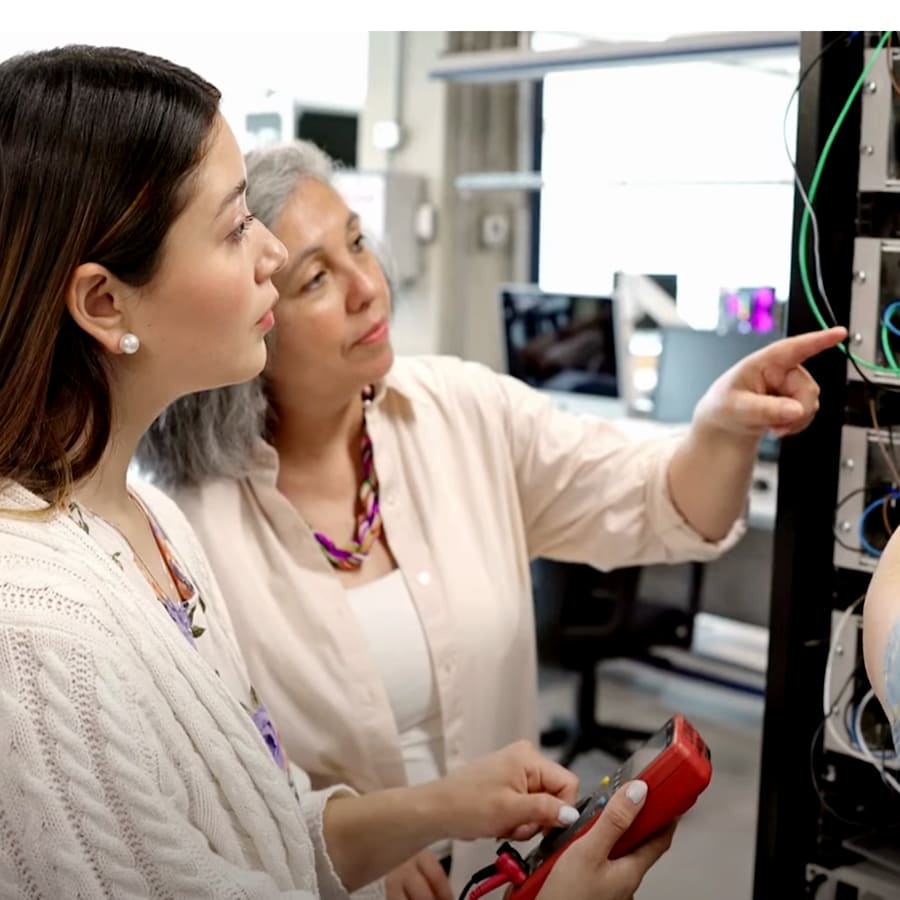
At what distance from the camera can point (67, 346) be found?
1.02 metres

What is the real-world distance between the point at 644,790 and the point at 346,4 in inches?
27.3

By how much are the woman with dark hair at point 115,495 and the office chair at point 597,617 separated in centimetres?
215

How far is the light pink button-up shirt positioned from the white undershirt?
2 centimetres

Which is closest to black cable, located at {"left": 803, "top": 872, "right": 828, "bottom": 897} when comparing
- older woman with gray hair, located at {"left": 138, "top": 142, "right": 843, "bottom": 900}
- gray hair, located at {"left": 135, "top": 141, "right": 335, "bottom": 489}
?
older woman with gray hair, located at {"left": 138, "top": 142, "right": 843, "bottom": 900}

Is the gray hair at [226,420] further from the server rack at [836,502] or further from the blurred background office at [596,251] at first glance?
the blurred background office at [596,251]

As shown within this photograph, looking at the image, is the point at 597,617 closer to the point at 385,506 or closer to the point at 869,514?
the point at 385,506

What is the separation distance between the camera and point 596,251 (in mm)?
4754

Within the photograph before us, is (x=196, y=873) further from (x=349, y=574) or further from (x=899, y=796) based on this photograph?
(x=899, y=796)

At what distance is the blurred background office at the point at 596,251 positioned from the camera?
11.6ft

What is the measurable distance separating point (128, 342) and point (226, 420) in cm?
41

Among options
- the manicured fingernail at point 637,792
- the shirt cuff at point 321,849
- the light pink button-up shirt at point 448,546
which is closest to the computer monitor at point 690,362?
the light pink button-up shirt at point 448,546

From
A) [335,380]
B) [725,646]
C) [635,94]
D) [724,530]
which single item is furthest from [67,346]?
[635,94]

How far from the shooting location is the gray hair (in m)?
1.42

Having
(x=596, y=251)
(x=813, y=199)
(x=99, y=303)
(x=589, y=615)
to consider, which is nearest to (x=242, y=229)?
(x=99, y=303)
